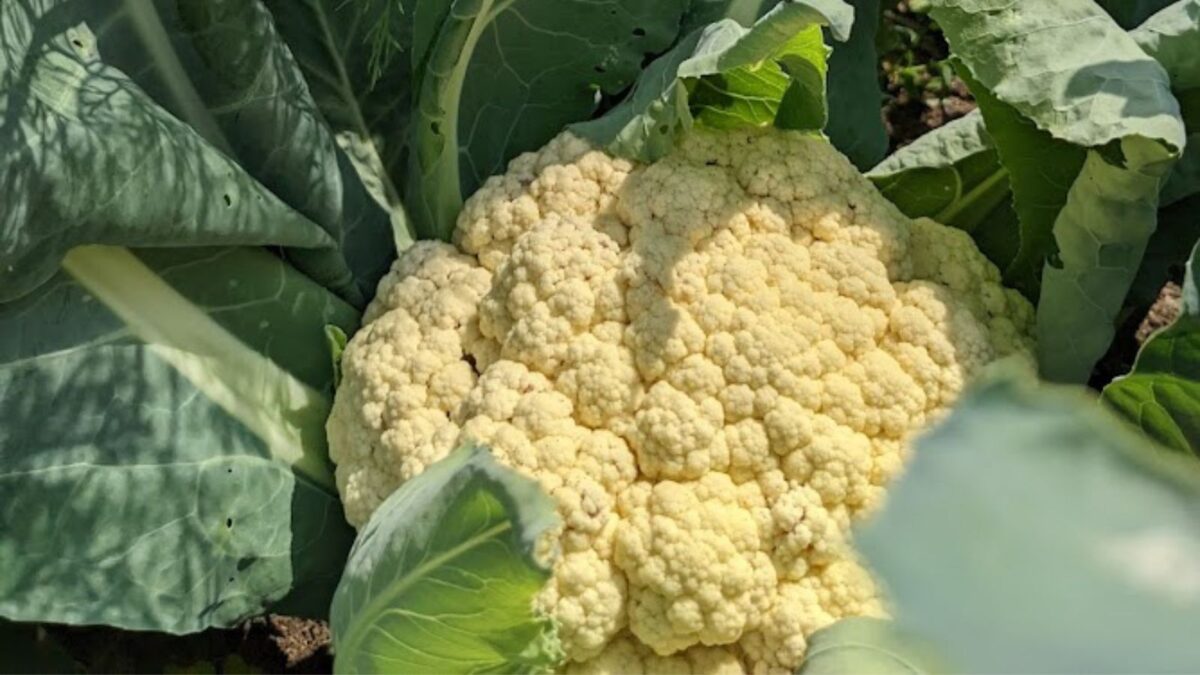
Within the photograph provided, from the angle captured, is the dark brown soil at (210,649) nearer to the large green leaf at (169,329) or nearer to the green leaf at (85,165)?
the large green leaf at (169,329)

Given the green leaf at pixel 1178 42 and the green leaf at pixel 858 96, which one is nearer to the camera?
the green leaf at pixel 1178 42

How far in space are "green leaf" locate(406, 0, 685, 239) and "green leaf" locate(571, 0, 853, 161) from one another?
0.24ft

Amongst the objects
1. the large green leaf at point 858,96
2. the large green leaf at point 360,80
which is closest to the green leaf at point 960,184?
the large green leaf at point 858,96

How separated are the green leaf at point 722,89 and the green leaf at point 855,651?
54 centimetres

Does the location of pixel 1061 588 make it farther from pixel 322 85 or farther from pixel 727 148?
pixel 322 85

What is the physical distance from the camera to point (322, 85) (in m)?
1.71

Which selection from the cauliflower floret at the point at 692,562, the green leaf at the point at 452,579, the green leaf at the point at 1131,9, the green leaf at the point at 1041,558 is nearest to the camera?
the green leaf at the point at 1041,558

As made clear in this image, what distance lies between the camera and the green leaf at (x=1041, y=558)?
1.18 feet

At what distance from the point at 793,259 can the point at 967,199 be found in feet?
0.91

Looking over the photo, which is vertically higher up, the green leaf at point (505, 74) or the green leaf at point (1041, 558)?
the green leaf at point (1041, 558)

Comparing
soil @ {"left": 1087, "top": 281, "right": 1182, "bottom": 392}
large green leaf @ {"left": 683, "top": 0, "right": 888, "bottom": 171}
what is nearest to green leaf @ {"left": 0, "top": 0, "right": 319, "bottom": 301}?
large green leaf @ {"left": 683, "top": 0, "right": 888, "bottom": 171}

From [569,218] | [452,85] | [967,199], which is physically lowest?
[967,199]

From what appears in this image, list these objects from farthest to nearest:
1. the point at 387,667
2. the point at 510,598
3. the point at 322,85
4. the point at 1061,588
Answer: the point at 322,85, the point at 387,667, the point at 510,598, the point at 1061,588

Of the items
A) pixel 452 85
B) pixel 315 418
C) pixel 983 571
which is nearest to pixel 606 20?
pixel 452 85
